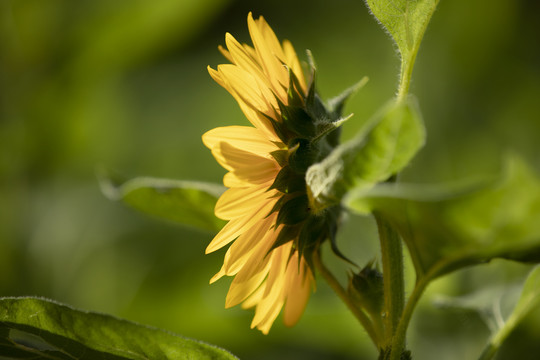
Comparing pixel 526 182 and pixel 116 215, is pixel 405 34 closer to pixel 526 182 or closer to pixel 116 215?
pixel 526 182

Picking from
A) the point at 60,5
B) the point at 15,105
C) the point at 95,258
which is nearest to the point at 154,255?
the point at 95,258

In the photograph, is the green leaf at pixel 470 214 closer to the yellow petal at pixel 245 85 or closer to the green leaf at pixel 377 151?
the green leaf at pixel 377 151

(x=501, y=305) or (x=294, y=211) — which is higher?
(x=294, y=211)

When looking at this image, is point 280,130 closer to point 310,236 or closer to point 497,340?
point 310,236

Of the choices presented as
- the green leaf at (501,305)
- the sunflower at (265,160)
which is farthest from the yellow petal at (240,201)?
the green leaf at (501,305)

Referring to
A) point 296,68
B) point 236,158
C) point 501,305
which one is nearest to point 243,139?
point 236,158

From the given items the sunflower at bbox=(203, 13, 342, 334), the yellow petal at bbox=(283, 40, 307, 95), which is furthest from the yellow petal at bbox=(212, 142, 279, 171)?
the yellow petal at bbox=(283, 40, 307, 95)

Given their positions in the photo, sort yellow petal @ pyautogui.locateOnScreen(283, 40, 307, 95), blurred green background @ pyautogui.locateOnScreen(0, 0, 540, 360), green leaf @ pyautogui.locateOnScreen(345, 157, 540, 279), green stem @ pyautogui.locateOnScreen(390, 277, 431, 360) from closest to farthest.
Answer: green leaf @ pyautogui.locateOnScreen(345, 157, 540, 279), green stem @ pyautogui.locateOnScreen(390, 277, 431, 360), yellow petal @ pyautogui.locateOnScreen(283, 40, 307, 95), blurred green background @ pyautogui.locateOnScreen(0, 0, 540, 360)

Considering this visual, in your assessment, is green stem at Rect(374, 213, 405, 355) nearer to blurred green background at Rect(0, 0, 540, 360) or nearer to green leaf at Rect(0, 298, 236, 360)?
green leaf at Rect(0, 298, 236, 360)

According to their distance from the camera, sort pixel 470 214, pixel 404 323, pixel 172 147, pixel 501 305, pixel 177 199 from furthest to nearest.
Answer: pixel 172 147
pixel 501 305
pixel 177 199
pixel 404 323
pixel 470 214
